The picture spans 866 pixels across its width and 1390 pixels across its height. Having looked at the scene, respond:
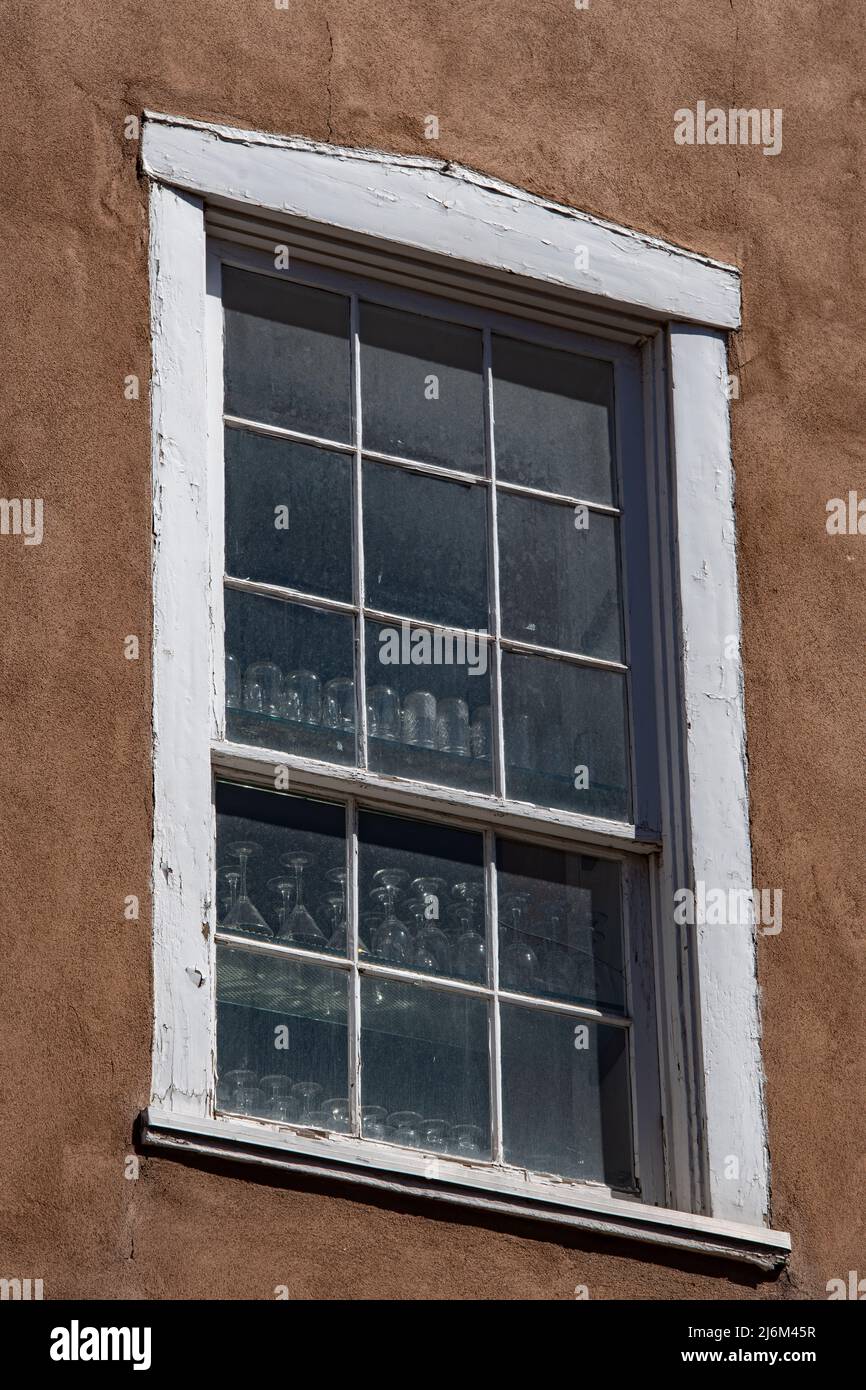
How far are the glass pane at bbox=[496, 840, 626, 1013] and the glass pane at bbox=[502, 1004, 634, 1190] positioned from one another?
82mm

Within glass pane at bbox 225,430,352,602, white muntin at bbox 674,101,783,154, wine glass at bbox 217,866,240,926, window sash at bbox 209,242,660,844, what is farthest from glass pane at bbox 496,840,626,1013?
white muntin at bbox 674,101,783,154

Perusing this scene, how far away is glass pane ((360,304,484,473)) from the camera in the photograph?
6289 millimetres

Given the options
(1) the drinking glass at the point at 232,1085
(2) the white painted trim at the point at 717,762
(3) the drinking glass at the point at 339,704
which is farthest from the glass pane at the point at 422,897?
(2) the white painted trim at the point at 717,762

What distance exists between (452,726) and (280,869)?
62 centimetres

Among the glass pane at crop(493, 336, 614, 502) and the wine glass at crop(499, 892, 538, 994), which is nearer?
the wine glass at crop(499, 892, 538, 994)

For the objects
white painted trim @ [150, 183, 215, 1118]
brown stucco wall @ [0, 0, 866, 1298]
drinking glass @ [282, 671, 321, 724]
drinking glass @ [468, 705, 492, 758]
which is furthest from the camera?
drinking glass @ [468, 705, 492, 758]

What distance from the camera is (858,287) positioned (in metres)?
6.95

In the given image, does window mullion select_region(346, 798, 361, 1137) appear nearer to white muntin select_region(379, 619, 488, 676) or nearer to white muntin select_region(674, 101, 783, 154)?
white muntin select_region(379, 619, 488, 676)

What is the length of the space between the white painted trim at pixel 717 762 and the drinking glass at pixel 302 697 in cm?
98

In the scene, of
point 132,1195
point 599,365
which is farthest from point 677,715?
point 132,1195

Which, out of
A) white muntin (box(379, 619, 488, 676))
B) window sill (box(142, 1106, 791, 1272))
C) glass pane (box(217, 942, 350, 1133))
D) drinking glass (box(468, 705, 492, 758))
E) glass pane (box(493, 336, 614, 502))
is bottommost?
window sill (box(142, 1106, 791, 1272))
